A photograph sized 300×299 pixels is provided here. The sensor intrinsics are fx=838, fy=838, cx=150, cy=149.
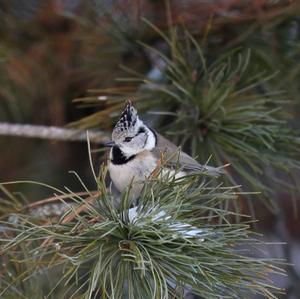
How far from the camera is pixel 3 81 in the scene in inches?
81.8

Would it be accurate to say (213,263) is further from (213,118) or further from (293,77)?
(293,77)

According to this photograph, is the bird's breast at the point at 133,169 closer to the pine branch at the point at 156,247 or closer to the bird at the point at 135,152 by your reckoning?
the bird at the point at 135,152

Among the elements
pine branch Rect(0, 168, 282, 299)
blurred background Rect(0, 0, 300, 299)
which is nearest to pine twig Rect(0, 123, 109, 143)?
blurred background Rect(0, 0, 300, 299)

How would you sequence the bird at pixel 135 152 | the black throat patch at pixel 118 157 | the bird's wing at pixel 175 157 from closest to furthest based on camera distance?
the bird's wing at pixel 175 157 → the bird at pixel 135 152 → the black throat patch at pixel 118 157

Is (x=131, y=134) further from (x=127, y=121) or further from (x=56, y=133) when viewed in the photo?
(x=56, y=133)

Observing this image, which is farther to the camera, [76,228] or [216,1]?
[216,1]

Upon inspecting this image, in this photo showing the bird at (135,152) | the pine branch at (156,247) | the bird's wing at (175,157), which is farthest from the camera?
the bird at (135,152)

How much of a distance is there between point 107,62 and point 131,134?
1.11 feet

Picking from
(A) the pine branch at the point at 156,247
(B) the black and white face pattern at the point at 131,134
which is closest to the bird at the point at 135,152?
(B) the black and white face pattern at the point at 131,134

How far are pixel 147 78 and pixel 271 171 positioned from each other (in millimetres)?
348

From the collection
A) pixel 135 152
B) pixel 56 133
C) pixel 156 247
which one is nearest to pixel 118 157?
pixel 135 152

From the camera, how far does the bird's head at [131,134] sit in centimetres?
165

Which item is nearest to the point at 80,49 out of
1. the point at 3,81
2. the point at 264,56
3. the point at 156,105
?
the point at 3,81

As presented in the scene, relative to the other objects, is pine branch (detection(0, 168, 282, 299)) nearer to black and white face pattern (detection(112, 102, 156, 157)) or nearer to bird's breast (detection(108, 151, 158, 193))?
black and white face pattern (detection(112, 102, 156, 157))
